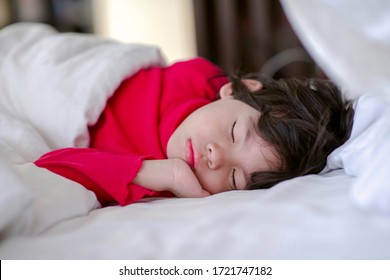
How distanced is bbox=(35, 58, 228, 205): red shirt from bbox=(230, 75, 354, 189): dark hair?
0.16 m

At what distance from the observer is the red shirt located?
2.58 feet

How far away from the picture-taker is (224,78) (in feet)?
3.97

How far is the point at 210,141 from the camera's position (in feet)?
2.88

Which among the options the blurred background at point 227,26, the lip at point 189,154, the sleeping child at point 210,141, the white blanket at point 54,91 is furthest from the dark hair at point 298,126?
Result: the blurred background at point 227,26

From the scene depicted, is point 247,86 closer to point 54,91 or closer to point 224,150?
point 224,150

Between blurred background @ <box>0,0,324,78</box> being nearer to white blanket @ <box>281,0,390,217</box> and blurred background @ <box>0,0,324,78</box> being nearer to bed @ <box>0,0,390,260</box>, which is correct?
white blanket @ <box>281,0,390,217</box>

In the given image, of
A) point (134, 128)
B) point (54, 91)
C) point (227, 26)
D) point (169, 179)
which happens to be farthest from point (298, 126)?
point (227, 26)

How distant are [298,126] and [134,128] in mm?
350

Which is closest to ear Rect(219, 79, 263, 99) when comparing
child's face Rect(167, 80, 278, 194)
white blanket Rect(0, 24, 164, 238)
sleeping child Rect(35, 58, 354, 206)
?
sleeping child Rect(35, 58, 354, 206)

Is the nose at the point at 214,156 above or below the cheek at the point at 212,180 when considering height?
above

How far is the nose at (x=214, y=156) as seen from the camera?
85 cm

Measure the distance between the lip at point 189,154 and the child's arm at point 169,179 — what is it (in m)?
0.04

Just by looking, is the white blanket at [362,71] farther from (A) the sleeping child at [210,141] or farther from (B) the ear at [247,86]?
(B) the ear at [247,86]
